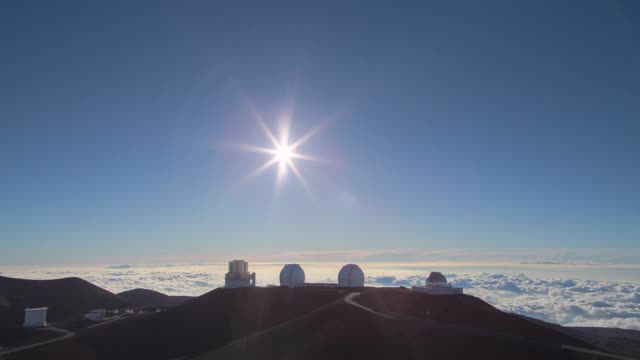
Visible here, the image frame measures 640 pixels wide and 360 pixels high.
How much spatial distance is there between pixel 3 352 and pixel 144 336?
501 inches

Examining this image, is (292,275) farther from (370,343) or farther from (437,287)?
(370,343)

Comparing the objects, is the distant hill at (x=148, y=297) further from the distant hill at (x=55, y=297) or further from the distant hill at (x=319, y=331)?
the distant hill at (x=319, y=331)

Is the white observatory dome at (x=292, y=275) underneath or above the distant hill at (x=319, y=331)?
above

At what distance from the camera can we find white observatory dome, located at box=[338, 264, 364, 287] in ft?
208

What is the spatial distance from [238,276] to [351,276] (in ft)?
53.1

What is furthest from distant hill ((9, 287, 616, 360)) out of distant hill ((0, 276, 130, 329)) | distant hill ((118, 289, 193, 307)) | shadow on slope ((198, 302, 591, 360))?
distant hill ((118, 289, 193, 307))

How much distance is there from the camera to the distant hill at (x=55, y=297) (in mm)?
90438

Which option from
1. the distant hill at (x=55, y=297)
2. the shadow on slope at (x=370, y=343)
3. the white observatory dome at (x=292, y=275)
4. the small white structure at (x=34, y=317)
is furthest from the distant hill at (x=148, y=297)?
the shadow on slope at (x=370, y=343)

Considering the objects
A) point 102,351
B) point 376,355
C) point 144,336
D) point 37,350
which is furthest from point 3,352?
point 376,355

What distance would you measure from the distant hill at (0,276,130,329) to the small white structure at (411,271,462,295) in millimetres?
67319

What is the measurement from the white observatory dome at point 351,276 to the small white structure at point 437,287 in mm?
8548

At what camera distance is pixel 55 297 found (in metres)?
98.2

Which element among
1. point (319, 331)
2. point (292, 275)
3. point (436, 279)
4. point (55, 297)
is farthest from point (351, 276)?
point (55, 297)

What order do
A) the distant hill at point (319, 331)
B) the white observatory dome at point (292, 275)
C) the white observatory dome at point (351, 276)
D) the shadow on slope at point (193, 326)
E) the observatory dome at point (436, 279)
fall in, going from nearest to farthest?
the distant hill at point (319, 331) → the shadow on slope at point (193, 326) → the observatory dome at point (436, 279) → the white observatory dome at point (351, 276) → the white observatory dome at point (292, 275)
